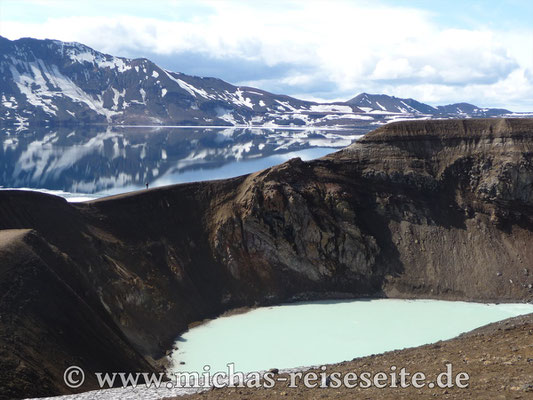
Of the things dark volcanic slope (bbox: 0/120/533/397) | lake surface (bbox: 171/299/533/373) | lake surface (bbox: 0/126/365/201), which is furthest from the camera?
lake surface (bbox: 0/126/365/201)

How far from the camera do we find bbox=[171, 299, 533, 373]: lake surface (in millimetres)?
33094

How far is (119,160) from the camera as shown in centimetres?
13612

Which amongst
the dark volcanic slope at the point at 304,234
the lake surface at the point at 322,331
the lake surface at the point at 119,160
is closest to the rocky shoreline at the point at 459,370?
the lake surface at the point at 322,331

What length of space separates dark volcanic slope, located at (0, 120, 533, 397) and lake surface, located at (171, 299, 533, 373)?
6.87ft

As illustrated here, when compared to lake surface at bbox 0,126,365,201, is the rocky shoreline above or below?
above

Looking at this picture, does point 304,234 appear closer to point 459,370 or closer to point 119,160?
point 459,370

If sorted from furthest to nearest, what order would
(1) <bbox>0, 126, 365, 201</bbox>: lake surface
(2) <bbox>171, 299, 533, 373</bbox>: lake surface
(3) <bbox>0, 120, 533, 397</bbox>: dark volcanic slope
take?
1. (1) <bbox>0, 126, 365, 201</bbox>: lake surface
2. (3) <bbox>0, 120, 533, 397</bbox>: dark volcanic slope
3. (2) <bbox>171, 299, 533, 373</bbox>: lake surface

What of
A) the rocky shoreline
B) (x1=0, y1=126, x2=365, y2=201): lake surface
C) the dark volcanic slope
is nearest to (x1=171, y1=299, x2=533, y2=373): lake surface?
the dark volcanic slope

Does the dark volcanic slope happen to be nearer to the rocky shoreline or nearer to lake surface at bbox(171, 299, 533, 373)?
lake surface at bbox(171, 299, 533, 373)

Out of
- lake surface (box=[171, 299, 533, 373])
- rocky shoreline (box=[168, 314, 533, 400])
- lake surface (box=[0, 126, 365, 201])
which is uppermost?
rocky shoreline (box=[168, 314, 533, 400])

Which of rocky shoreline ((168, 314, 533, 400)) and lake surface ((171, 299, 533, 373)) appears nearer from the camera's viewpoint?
rocky shoreline ((168, 314, 533, 400))

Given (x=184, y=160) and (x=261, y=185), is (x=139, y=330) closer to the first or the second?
(x=261, y=185)

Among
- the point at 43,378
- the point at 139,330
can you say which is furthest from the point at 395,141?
the point at 43,378

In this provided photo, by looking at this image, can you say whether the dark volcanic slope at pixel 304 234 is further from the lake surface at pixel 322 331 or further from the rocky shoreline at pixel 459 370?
the rocky shoreline at pixel 459 370
